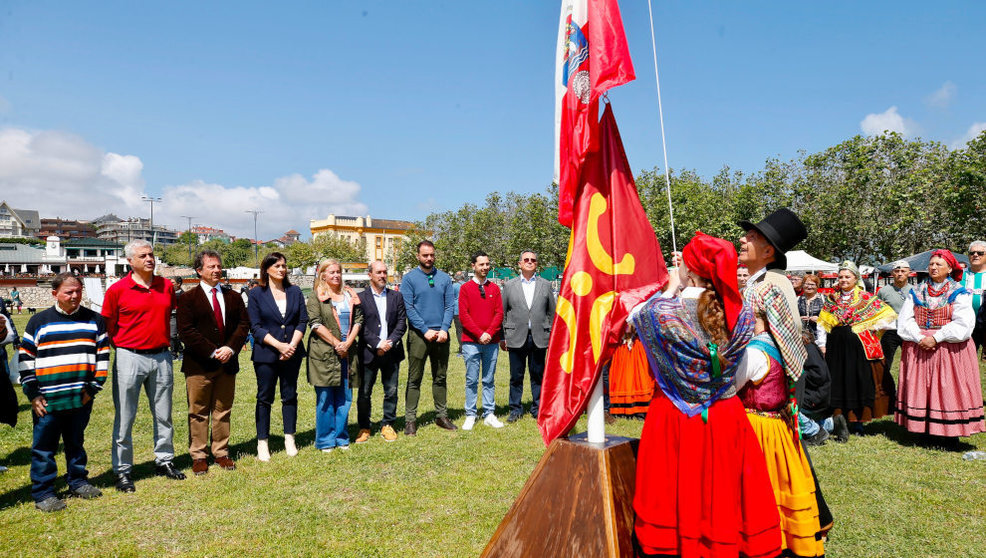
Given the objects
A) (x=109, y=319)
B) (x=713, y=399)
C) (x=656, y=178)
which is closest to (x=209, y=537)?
(x=109, y=319)

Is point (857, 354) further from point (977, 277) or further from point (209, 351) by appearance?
point (209, 351)

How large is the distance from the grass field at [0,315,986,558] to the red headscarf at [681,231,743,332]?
2.30m

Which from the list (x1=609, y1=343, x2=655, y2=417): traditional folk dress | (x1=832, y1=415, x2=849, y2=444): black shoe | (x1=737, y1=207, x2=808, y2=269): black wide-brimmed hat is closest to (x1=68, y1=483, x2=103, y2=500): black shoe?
(x1=737, y1=207, x2=808, y2=269): black wide-brimmed hat

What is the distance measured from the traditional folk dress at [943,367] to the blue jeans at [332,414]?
5.90m

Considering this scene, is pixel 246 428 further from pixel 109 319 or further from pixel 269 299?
pixel 109 319

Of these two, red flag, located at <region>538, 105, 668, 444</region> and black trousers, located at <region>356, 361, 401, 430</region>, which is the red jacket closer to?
black trousers, located at <region>356, 361, 401, 430</region>

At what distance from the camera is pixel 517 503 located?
274 centimetres

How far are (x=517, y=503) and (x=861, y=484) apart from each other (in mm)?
3638

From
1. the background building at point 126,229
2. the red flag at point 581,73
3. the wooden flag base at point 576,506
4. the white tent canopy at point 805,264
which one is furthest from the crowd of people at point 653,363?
the background building at point 126,229

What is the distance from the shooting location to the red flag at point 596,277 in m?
2.91

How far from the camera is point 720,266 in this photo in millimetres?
2414

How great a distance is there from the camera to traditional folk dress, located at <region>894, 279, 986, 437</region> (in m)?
5.57

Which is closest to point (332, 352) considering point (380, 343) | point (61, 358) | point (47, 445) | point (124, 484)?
point (380, 343)

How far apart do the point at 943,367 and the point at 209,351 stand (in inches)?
279
